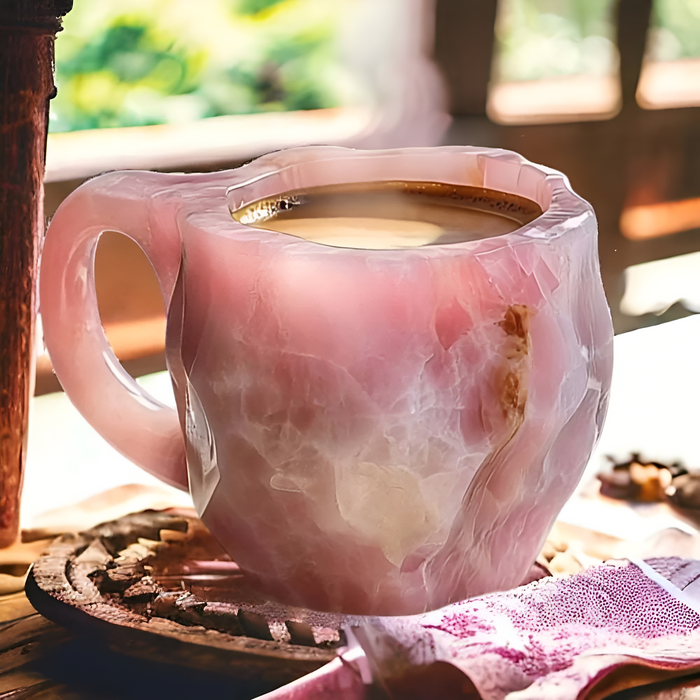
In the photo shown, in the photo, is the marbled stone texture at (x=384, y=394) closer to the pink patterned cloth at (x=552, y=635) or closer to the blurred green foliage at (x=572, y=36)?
the pink patterned cloth at (x=552, y=635)

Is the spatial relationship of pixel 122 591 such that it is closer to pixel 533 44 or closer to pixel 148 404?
pixel 148 404

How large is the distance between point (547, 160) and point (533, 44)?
0.25 ft

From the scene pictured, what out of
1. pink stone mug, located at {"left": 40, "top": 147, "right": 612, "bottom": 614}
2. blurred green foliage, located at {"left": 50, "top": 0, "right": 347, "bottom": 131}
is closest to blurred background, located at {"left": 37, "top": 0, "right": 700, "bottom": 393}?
blurred green foliage, located at {"left": 50, "top": 0, "right": 347, "bottom": 131}

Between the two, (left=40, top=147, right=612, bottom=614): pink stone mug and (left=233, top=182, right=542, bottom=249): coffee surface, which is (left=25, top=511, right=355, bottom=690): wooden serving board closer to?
(left=40, top=147, right=612, bottom=614): pink stone mug

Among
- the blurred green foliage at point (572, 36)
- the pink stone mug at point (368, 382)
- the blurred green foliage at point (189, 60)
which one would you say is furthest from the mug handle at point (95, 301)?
the blurred green foliage at point (572, 36)

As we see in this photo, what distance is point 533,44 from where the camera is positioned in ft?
1.71

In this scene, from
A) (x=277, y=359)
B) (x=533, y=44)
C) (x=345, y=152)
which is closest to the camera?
(x=277, y=359)

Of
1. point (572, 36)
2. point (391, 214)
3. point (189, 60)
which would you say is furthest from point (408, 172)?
point (572, 36)

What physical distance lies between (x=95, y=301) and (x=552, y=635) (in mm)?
204

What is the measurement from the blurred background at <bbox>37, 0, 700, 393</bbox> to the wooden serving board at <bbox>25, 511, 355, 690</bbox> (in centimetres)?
9

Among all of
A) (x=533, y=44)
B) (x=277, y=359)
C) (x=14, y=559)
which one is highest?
(x=533, y=44)

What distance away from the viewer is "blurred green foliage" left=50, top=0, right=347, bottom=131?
354mm

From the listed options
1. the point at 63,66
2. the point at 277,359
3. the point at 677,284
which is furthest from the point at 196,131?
the point at 677,284

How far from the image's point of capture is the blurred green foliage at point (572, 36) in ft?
1.65
